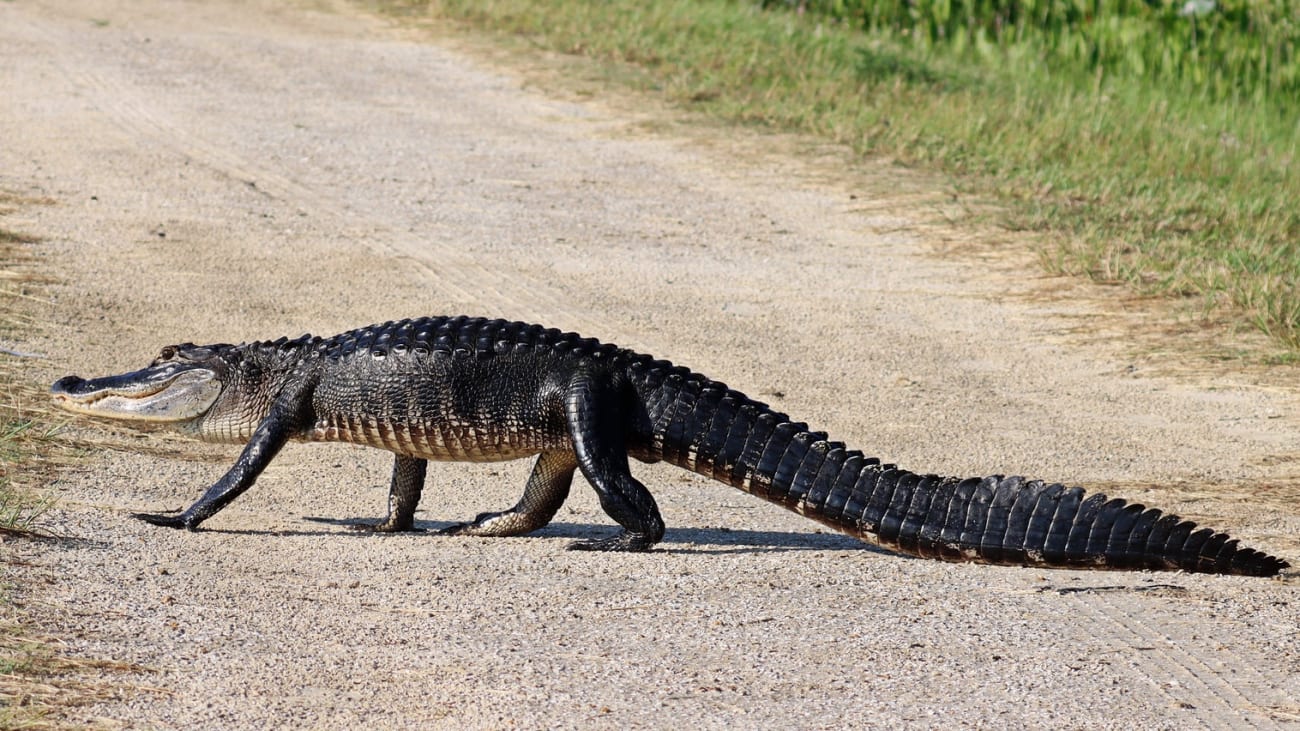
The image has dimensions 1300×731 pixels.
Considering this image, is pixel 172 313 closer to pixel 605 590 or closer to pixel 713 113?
pixel 605 590

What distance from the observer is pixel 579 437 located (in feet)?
16.9

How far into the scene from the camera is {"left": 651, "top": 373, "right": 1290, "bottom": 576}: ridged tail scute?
473 cm

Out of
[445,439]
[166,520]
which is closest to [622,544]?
[445,439]

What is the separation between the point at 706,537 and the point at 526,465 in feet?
4.36

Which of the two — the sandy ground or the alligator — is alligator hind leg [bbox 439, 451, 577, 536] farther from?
the sandy ground

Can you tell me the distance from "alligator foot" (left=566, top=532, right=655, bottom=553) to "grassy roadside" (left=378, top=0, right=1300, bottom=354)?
408 cm

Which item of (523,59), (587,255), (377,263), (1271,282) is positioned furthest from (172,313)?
(523,59)

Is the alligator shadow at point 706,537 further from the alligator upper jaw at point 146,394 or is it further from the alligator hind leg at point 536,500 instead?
the alligator upper jaw at point 146,394

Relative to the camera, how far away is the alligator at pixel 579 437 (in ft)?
15.8

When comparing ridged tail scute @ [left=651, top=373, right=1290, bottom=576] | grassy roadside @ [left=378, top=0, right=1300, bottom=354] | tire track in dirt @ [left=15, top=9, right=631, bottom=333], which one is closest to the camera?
ridged tail scute @ [left=651, top=373, right=1290, bottom=576]

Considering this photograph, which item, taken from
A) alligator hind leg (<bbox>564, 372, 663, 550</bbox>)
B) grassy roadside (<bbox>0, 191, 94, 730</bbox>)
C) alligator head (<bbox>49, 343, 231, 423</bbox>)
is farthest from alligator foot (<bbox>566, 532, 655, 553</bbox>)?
grassy roadside (<bbox>0, 191, 94, 730</bbox>)

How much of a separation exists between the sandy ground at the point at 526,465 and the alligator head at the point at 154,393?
25 cm

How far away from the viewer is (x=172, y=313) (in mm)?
8109

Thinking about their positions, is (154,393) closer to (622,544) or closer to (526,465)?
(526,465)
